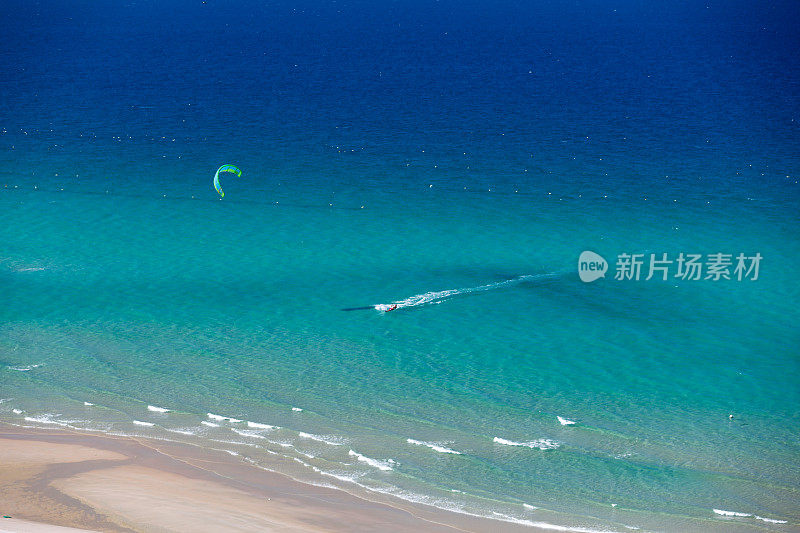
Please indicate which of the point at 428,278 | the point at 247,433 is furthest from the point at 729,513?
the point at 428,278

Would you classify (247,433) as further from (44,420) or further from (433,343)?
(433,343)

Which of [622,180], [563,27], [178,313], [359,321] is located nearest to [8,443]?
[178,313]

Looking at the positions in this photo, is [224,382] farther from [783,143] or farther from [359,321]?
[783,143]

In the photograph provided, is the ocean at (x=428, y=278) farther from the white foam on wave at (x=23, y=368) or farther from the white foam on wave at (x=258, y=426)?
the white foam on wave at (x=23, y=368)

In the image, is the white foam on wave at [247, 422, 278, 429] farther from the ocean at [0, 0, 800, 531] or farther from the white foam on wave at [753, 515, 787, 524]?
the white foam on wave at [753, 515, 787, 524]

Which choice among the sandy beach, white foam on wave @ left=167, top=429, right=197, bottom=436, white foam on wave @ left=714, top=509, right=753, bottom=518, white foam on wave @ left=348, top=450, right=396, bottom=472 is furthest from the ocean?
the sandy beach

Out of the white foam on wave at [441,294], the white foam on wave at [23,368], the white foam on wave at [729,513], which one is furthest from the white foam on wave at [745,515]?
the white foam on wave at [23,368]
